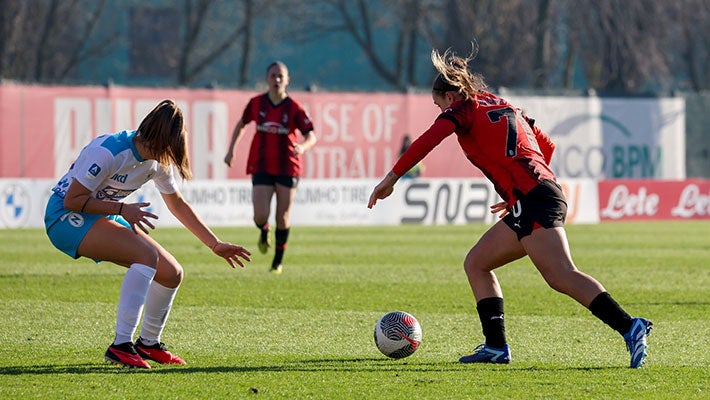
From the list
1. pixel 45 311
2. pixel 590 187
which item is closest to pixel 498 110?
pixel 45 311

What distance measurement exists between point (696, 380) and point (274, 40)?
4464 cm

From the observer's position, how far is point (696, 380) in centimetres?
772

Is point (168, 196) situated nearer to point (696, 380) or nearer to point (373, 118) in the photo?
point (696, 380)

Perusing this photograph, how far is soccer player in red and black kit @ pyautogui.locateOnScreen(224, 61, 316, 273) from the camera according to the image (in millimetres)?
14797

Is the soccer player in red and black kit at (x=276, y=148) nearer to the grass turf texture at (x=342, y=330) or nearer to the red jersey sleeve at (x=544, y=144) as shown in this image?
the grass turf texture at (x=342, y=330)

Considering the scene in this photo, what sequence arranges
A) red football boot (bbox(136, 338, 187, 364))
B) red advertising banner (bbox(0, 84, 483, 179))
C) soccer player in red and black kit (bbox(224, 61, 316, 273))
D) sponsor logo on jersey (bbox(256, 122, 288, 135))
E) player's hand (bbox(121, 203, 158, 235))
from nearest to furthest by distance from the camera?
player's hand (bbox(121, 203, 158, 235)) < red football boot (bbox(136, 338, 187, 364)) < soccer player in red and black kit (bbox(224, 61, 316, 273)) < sponsor logo on jersey (bbox(256, 122, 288, 135)) < red advertising banner (bbox(0, 84, 483, 179))

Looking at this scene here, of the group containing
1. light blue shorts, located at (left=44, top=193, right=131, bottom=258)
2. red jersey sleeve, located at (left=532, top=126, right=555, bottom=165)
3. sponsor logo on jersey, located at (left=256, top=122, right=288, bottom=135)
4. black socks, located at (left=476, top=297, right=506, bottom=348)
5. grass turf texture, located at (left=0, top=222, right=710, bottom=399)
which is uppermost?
sponsor logo on jersey, located at (left=256, top=122, right=288, bottom=135)

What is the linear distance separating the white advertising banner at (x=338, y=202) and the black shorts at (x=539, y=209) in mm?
15396

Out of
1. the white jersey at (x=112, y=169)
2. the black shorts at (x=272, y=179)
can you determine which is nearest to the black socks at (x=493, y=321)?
the white jersey at (x=112, y=169)

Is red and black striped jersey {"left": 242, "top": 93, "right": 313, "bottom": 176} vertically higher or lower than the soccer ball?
higher

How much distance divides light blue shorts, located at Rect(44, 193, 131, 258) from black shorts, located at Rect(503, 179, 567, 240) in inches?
99.5

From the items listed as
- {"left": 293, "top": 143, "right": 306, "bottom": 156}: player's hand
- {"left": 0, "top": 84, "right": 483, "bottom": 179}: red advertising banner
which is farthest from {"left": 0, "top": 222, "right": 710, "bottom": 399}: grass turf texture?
{"left": 0, "top": 84, "right": 483, "bottom": 179}: red advertising banner

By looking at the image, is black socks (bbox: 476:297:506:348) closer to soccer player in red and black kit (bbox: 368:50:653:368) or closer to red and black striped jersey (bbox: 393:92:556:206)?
soccer player in red and black kit (bbox: 368:50:653:368)

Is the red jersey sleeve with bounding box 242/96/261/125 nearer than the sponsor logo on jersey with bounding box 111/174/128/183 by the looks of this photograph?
No
